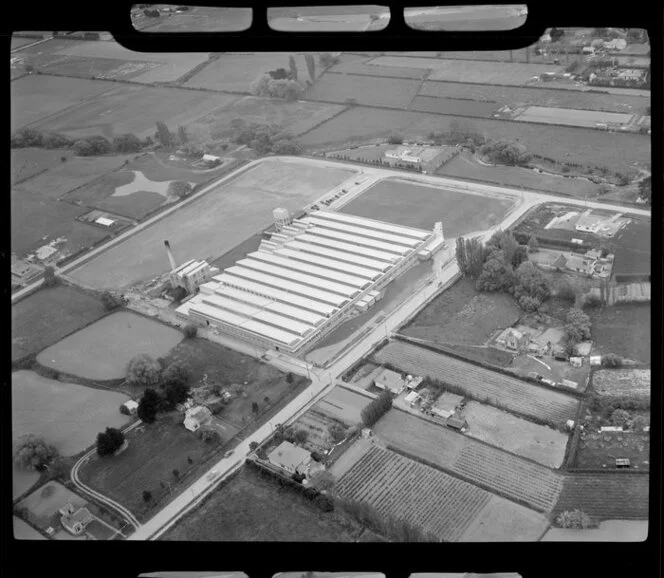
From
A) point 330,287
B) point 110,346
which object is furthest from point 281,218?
point 110,346

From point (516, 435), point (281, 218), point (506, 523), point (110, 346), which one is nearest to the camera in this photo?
point (506, 523)

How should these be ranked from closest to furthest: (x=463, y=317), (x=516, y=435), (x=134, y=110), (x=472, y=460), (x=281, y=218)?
(x=472, y=460) < (x=516, y=435) < (x=463, y=317) < (x=281, y=218) < (x=134, y=110)

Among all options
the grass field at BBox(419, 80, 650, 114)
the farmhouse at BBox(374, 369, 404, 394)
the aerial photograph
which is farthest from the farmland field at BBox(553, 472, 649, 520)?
the grass field at BBox(419, 80, 650, 114)

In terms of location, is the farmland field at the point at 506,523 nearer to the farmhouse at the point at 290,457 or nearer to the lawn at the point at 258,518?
the lawn at the point at 258,518

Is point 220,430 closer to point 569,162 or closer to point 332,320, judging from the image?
point 332,320

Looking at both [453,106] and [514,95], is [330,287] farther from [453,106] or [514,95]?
[514,95]

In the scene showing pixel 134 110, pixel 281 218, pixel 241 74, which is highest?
pixel 241 74

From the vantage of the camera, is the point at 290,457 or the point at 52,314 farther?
the point at 52,314

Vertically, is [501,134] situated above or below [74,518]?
above
